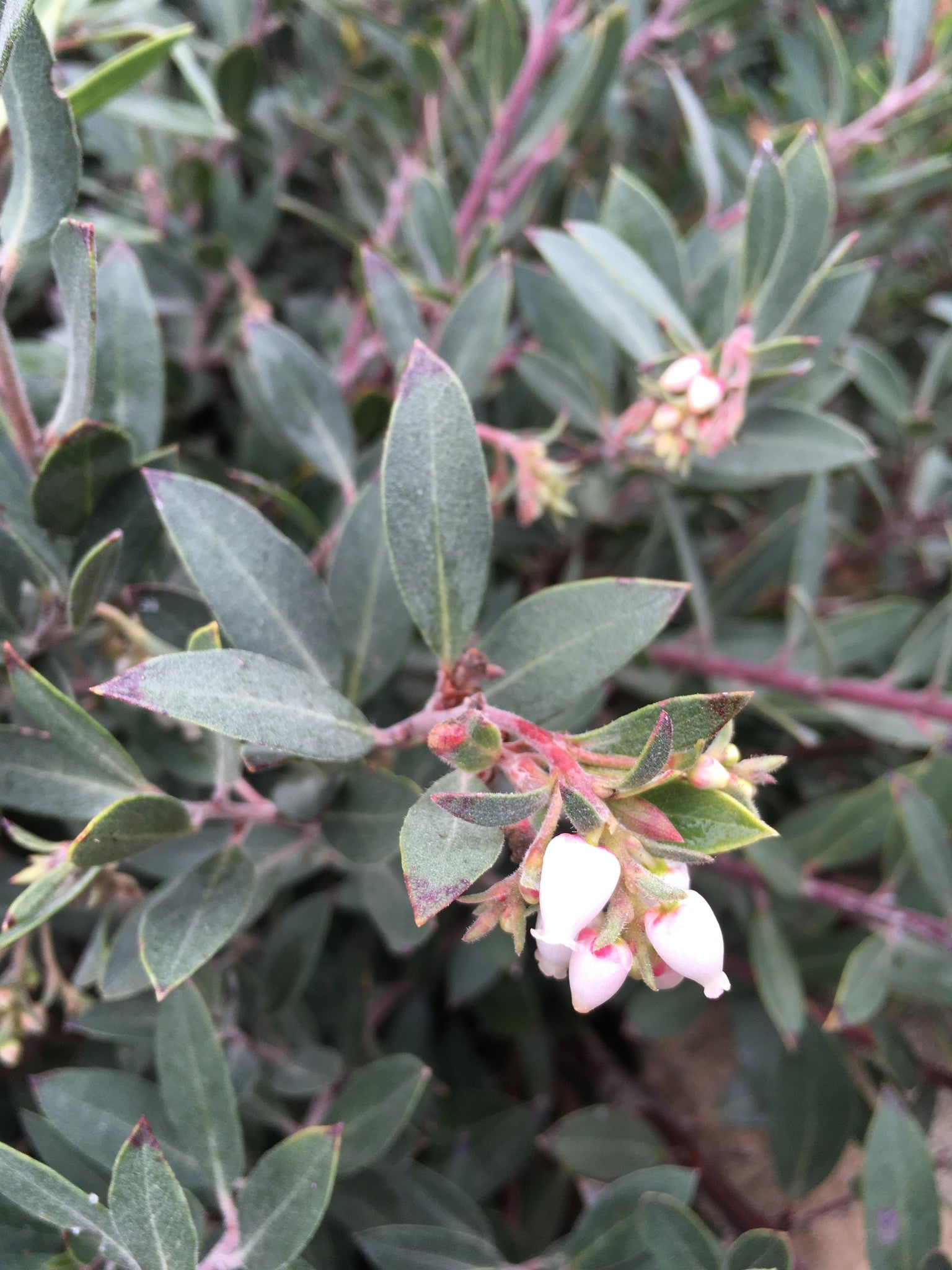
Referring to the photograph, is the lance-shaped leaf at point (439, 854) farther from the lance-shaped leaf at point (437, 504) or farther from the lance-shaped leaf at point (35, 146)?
the lance-shaped leaf at point (35, 146)

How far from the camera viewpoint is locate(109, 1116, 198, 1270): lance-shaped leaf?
0.59 metres

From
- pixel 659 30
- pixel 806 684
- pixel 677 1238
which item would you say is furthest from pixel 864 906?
pixel 659 30

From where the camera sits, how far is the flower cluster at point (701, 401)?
0.80 metres

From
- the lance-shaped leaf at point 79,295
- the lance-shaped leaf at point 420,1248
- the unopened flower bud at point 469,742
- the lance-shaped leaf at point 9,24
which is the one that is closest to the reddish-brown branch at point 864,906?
the lance-shaped leaf at point 420,1248

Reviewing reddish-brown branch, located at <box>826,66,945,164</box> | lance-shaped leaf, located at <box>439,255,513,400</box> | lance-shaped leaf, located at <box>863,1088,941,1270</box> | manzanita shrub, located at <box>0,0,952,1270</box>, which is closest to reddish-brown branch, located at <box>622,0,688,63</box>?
manzanita shrub, located at <box>0,0,952,1270</box>

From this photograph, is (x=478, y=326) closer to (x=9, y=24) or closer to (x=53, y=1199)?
(x=9, y=24)

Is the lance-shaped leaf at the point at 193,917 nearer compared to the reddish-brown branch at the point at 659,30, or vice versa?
the lance-shaped leaf at the point at 193,917

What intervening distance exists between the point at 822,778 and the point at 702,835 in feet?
3.15

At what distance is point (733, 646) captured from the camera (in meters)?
1.21

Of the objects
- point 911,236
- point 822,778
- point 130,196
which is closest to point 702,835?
point 822,778

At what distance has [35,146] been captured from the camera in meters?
0.64

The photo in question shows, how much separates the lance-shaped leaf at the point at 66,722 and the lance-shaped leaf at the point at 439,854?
0.25 metres

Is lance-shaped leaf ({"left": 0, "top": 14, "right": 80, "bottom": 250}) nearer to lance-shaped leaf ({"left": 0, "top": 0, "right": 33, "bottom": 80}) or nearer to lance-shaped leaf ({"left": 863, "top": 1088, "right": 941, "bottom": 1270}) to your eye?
lance-shaped leaf ({"left": 0, "top": 0, "right": 33, "bottom": 80})

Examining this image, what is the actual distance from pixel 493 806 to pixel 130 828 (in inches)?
10.5
